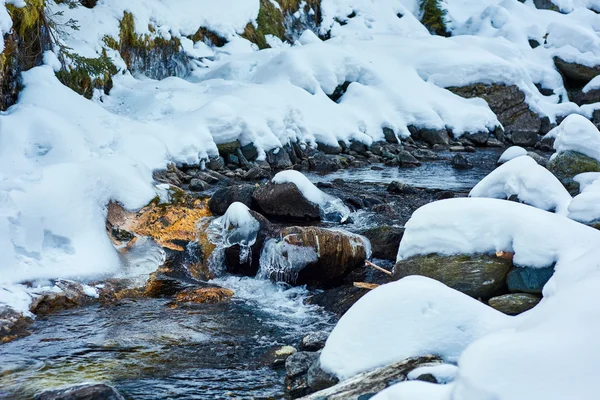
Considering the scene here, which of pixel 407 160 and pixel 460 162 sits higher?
pixel 407 160

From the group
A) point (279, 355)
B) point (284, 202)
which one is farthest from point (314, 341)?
point (284, 202)

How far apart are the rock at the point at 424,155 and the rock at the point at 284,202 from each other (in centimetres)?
748

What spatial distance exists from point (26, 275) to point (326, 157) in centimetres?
927

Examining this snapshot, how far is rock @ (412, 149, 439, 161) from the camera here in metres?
15.9

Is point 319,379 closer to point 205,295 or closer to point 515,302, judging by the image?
point 515,302

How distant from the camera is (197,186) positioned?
1072 centimetres

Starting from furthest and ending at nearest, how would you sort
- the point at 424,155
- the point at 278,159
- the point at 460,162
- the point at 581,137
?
the point at 424,155, the point at 460,162, the point at 278,159, the point at 581,137

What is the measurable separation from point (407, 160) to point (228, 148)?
4837 millimetres

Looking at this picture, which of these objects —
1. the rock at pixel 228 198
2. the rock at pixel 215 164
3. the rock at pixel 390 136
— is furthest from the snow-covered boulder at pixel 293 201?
the rock at pixel 390 136

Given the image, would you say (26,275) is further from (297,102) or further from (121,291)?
(297,102)

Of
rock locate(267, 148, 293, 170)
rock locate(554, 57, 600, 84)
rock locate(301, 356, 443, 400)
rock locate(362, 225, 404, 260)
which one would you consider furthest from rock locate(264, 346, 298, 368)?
rock locate(554, 57, 600, 84)

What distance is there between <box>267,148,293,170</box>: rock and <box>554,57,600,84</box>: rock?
15.9 metres

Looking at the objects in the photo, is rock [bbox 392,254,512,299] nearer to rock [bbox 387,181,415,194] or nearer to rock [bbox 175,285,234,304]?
rock [bbox 175,285,234,304]

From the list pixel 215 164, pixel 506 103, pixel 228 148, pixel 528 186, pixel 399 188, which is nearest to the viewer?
pixel 528 186
